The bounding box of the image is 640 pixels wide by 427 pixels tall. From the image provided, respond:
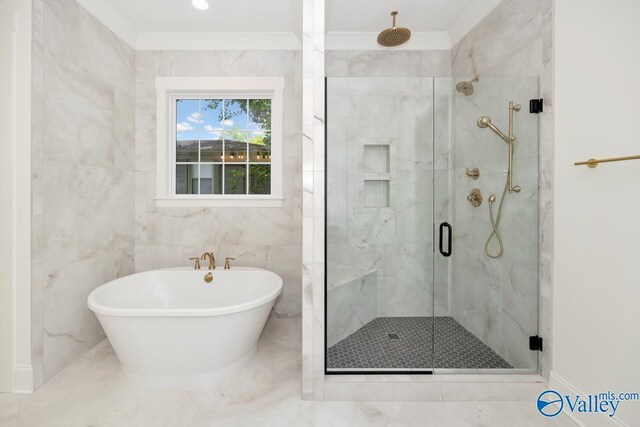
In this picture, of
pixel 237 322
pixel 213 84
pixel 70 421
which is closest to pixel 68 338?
pixel 70 421

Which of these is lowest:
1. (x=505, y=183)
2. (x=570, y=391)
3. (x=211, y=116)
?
(x=570, y=391)

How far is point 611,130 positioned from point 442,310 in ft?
4.24

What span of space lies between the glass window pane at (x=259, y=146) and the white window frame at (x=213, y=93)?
0.43 ft

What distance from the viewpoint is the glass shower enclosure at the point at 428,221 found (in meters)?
1.77

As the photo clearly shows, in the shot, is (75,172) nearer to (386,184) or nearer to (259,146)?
(259,146)

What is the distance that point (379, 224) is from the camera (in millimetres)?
1829

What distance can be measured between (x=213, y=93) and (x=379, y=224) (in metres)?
2.10

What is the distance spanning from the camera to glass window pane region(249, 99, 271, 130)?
283 cm

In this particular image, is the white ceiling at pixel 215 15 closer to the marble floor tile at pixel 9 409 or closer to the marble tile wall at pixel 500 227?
the marble tile wall at pixel 500 227

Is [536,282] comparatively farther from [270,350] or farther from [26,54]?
[26,54]

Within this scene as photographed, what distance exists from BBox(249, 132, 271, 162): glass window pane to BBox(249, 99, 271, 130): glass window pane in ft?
0.23

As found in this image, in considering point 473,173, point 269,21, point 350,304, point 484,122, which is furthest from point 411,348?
point 269,21

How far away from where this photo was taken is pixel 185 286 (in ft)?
8.16

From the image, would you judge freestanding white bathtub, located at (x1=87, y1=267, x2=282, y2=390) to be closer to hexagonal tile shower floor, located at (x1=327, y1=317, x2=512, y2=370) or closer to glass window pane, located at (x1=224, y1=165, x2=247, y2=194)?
hexagonal tile shower floor, located at (x1=327, y1=317, x2=512, y2=370)
